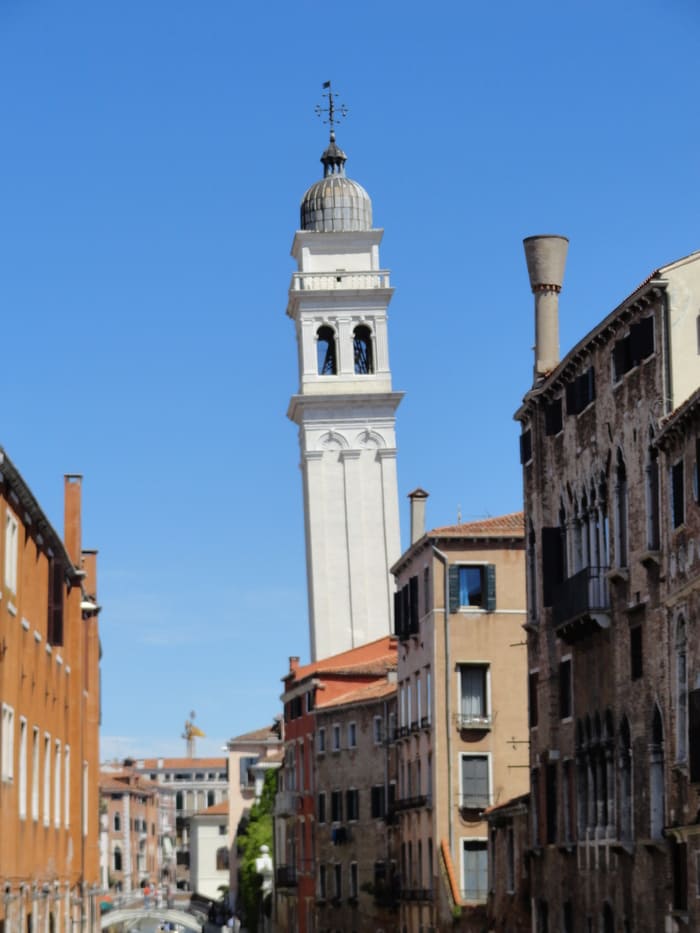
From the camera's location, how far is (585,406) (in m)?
50.2

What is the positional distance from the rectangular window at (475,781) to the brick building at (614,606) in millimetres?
11484

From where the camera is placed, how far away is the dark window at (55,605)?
1780 inches

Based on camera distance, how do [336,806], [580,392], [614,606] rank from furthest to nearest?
[336,806] → [580,392] → [614,606]

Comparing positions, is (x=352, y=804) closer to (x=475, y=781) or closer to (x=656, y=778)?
(x=475, y=781)

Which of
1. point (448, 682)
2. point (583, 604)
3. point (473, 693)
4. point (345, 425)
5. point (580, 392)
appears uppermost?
point (345, 425)

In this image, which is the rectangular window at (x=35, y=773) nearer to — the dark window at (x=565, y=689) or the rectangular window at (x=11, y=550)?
the rectangular window at (x=11, y=550)

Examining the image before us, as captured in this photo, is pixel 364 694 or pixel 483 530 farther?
pixel 364 694

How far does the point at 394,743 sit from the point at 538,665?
21682 mm

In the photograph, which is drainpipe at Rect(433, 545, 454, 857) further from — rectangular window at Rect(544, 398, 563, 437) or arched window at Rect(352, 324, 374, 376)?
arched window at Rect(352, 324, 374, 376)

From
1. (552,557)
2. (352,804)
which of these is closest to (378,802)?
(352,804)

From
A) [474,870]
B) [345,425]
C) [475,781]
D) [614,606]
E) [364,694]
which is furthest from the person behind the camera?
[345,425]

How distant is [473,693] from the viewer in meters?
67.4

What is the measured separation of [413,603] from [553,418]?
19.1 m

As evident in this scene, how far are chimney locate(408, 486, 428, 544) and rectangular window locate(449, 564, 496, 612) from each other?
1076 cm
